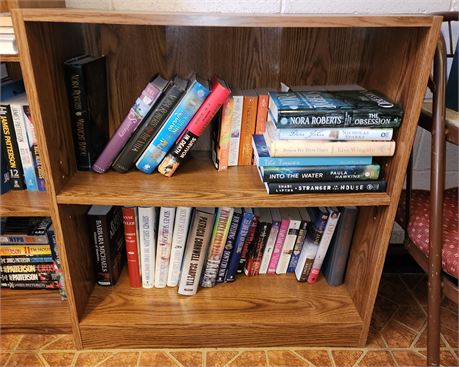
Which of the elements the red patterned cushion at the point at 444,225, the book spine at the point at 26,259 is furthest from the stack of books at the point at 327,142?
the book spine at the point at 26,259

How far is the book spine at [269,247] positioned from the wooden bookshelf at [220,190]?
0.11ft

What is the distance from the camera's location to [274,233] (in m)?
1.14

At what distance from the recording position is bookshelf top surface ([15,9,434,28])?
72cm

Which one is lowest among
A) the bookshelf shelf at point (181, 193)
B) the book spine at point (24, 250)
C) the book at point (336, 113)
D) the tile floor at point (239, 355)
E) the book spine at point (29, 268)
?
the tile floor at point (239, 355)

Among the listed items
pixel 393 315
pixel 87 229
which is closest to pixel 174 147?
pixel 87 229

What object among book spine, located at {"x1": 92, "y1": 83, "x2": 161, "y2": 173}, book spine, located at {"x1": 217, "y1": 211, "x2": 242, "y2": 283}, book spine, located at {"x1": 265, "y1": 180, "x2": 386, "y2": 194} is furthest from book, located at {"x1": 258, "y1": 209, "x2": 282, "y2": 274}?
book spine, located at {"x1": 92, "y1": 83, "x2": 161, "y2": 173}

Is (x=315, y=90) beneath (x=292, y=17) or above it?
beneath

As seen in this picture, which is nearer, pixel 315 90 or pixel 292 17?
pixel 292 17

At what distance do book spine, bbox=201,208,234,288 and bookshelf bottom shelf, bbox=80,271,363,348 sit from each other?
4 cm

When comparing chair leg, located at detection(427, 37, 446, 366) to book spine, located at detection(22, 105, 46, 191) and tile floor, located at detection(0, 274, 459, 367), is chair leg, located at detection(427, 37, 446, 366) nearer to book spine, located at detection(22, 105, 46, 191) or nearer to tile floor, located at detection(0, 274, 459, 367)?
tile floor, located at detection(0, 274, 459, 367)

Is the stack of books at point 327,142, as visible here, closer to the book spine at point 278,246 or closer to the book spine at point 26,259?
the book spine at point 278,246

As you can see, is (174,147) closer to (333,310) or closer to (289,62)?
(289,62)

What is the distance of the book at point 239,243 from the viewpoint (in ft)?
3.57

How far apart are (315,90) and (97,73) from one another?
55cm
